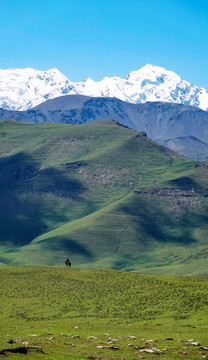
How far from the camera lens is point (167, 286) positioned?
10131cm

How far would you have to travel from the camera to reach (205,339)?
6222 cm

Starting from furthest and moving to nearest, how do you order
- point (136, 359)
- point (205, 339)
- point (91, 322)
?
point (91, 322), point (205, 339), point (136, 359)

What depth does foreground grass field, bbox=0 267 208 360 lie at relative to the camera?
49.5 metres

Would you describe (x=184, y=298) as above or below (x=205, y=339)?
above

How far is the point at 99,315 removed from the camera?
296 ft

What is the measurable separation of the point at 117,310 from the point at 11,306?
1801cm

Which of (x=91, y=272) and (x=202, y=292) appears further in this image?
(x=91, y=272)

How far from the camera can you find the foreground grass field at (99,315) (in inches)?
1949

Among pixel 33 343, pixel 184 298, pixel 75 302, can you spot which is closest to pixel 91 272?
pixel 75 302

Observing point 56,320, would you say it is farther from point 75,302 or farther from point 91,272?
point 91,272

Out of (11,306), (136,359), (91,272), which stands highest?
(91,272)

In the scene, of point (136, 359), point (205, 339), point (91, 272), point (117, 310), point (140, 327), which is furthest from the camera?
point (91, 272)

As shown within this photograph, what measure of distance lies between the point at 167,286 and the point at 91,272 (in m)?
Result: 21.0

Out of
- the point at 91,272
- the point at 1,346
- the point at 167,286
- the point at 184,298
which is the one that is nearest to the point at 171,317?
the point at 184,298
